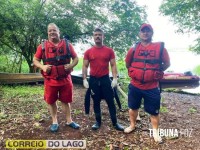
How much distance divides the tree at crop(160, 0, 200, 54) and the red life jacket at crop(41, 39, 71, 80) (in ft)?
28.5

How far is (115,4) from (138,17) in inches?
43.8

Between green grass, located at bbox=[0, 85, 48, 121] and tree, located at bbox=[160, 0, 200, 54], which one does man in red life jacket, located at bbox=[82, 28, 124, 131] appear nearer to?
green grass, located at bbox=[0, 85, 48, 121]

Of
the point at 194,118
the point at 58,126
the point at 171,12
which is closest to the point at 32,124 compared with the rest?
the point at 58,126

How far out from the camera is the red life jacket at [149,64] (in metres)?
4.16

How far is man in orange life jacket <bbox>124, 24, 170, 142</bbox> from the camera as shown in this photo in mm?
4172

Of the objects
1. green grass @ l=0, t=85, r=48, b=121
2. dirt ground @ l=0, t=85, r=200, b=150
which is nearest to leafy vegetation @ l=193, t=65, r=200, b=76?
green grass @ l=0, t=85, r=48, b=121

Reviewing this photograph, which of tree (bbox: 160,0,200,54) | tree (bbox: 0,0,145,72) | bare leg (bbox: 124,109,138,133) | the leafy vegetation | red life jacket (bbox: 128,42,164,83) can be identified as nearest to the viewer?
red life jacket (bbox: 128,42,164,83)

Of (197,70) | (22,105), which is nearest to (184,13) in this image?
(22,105)

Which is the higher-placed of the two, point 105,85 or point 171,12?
point 171,12

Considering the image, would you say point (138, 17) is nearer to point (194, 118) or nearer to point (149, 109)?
point (194, 118)

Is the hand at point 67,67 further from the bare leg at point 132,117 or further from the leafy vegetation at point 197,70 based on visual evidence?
the leafy vegetation at point 197,70

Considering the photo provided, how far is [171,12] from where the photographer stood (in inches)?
480

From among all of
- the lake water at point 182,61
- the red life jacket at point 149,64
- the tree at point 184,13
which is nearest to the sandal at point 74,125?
the red life jacket at point 149,64

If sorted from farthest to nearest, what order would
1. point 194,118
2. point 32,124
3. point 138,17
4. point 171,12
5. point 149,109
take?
point 171,12
point 138,17
point 194,118
point 32,124
point 149,109
